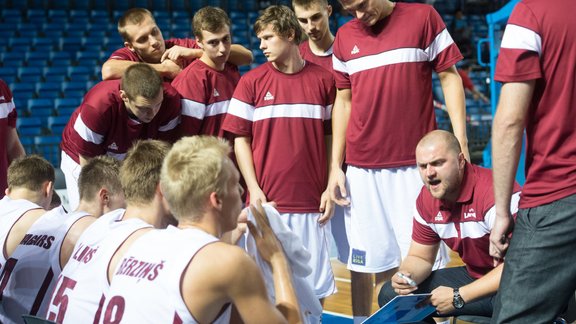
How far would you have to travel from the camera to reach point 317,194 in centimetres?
477

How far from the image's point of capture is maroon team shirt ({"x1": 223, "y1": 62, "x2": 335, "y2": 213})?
4.71m

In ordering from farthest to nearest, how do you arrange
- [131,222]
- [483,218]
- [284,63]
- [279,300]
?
[284,63]
[483,218]
[131,222]
[279,300]

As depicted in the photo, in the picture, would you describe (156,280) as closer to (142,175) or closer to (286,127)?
(142,175)

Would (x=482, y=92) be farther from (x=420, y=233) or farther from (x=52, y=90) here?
(x=420, y=233)

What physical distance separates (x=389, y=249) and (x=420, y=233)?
1.60 feet

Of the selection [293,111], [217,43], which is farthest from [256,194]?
[217,43]

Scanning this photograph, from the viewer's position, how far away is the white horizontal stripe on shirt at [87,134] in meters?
4.68

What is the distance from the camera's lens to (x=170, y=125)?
473cm

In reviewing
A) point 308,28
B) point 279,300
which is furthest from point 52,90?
point 279,300

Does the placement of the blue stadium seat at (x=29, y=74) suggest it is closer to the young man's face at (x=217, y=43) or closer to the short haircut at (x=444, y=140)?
the young man's face at (x=217, y=43)

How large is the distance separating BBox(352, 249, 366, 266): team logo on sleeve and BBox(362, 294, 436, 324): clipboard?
0.79m

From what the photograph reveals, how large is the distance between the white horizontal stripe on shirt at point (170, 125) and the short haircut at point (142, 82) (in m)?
0.39

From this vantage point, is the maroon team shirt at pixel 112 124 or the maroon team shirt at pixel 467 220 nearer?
the maroon team shirt at pixel 467 220

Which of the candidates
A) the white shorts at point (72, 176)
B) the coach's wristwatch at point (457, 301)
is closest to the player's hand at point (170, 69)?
the white shorts at point (72, 176)
